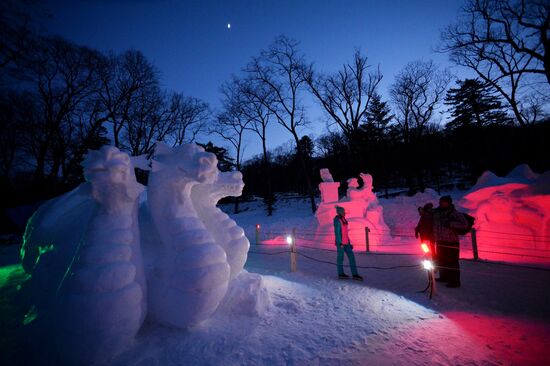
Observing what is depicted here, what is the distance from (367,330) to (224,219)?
100 inches

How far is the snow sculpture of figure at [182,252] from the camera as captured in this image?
9.54ft

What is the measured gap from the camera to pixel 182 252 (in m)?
3.01

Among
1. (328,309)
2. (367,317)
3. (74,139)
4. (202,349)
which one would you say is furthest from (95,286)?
(74,139)

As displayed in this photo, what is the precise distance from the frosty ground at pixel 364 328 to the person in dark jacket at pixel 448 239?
37 cm

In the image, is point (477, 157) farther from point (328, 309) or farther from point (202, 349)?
point (202, 349)

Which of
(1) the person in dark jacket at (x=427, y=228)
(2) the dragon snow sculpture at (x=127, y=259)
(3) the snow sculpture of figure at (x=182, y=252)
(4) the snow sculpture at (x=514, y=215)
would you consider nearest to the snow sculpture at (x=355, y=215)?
(4) the snow sculpture at (x=514, y=215)

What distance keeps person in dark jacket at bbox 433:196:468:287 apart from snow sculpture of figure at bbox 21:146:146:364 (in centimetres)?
588

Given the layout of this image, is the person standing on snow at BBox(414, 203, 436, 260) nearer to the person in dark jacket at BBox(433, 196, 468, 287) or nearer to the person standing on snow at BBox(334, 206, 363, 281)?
the person in dark jacket at BBox(433, 196, 468, 287)

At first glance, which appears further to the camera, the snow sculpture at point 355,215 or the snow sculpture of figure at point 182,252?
the snow sculpture at point 355,215

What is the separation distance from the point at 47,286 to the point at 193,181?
2.28 m

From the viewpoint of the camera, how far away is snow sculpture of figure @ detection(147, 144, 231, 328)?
291 centimetres

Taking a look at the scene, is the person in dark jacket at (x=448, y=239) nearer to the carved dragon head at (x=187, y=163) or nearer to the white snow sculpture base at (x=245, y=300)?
the white snow sculpture base at (x=245, y=300)

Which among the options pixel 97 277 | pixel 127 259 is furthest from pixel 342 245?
pixel 97 277

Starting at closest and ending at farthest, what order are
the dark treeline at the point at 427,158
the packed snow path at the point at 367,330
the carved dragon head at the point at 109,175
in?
1. the packed snow path at the point at 367,330
2. the carved dragon head at the point at 109,175
3. the dark treeline at the point at 427,158
